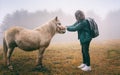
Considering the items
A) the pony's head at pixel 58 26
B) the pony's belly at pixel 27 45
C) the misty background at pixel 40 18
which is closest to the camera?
the pony's belly at pixel 27 45

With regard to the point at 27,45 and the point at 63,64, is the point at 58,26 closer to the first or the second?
the point at 27,45

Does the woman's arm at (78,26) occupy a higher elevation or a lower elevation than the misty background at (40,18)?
lower

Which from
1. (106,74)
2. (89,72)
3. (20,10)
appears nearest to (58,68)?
(89,72)

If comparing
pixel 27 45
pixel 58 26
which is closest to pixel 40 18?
pixel 58 26

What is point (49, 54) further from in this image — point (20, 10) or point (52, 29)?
point (20, 10)

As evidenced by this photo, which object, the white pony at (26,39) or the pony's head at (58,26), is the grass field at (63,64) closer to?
the white pony at (26,39)

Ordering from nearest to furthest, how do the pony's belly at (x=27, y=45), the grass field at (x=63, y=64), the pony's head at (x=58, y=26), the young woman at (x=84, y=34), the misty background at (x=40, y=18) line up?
the pony's belly at (x=27, y=45)
the grass field at (x=63, y=64)
the young woman at (x=84, y=34)
the pony's head at (x=58, y=26)
the misty background at (x=40, y=18)

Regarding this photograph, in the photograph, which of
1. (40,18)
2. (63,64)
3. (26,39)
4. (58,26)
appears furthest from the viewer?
(40,18)

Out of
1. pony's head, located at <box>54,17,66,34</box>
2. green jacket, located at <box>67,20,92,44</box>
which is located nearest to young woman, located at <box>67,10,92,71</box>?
green jacket, located at <box>67,20,92,44</box>

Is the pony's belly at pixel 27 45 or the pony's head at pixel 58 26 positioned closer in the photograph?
the pony's belly at pixel 27 45

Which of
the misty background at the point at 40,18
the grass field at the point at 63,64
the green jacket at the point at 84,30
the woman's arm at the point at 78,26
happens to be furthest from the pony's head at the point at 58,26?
the misty background at the point at 40,18

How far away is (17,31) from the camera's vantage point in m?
7.96

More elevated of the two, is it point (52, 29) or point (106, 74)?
point (52, 29)

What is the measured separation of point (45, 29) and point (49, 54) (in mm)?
3046
